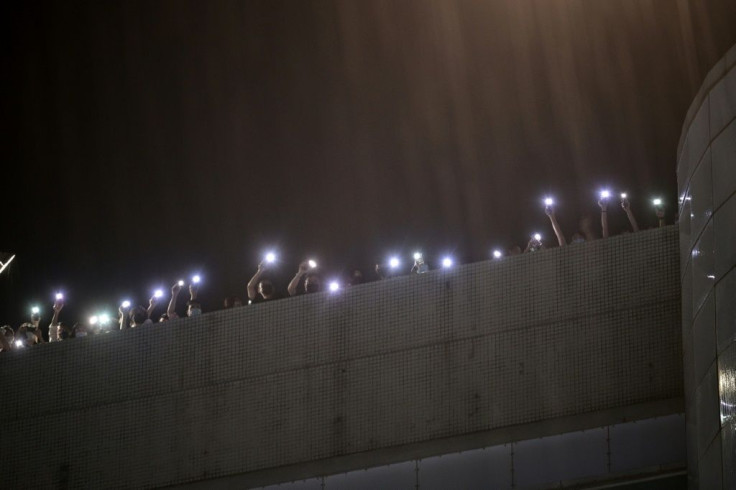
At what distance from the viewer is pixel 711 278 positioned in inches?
324

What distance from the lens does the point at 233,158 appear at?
1942cm

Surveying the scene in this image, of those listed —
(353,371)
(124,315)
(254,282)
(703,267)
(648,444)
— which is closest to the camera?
(703,267)

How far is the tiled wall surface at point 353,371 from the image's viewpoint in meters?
10.7

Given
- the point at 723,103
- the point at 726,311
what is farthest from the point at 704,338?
the point at 723,103

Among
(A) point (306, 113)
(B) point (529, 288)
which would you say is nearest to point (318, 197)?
(A) point (306, 113)

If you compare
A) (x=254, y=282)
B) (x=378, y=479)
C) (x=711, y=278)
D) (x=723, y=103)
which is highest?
(x=254, y=282)

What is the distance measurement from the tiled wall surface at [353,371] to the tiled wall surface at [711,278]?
4.66 ft

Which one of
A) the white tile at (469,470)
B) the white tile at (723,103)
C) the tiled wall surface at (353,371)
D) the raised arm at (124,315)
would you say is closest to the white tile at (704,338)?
the white tile at (723,103)

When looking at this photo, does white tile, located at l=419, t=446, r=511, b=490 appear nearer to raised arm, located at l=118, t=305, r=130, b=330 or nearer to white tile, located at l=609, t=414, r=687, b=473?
white tile, located at l=609, t=414, r=687, b=473

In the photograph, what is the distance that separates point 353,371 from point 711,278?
4.52 meters

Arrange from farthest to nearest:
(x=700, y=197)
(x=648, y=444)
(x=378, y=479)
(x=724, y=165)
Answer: (x=378, y=479)
(x=648, y=444)
(x=700, y=197)
(x=724, y=165)

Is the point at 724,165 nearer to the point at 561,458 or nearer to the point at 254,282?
the point at 561,458

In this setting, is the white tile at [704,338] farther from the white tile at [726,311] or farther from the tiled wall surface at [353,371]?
the tiled wall surface at [353,371]

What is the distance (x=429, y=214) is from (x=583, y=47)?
144 inches
